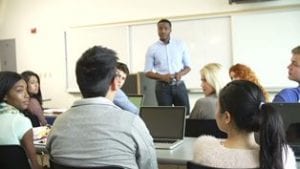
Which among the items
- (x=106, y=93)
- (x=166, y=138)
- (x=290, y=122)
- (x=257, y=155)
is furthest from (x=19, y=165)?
(x=290, y=122)

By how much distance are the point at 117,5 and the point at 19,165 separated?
4.75m

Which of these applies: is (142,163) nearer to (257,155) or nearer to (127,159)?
(127,159)

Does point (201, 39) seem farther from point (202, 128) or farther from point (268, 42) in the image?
point (202, 128)

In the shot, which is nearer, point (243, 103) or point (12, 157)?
point (243, 103)

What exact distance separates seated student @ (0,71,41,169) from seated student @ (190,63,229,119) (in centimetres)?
→ 133

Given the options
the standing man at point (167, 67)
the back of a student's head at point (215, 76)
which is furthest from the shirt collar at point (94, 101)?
the standing man at point (167, 67)

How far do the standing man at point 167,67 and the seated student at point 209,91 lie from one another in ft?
4.77

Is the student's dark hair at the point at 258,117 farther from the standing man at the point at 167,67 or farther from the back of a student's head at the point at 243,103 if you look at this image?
the standing man at the point at 167,67

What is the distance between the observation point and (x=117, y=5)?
6422 millimetres

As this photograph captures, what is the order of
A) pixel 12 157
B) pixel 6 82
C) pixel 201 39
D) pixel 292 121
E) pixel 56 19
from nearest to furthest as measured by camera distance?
pixel 12 157
pixel 292 121
pixel 6 82
pixel 201 39
pixel 56 19

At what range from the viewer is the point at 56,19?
23.0 ft

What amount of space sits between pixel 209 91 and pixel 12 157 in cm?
171

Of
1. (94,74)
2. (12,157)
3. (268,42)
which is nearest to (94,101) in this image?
(94,74)

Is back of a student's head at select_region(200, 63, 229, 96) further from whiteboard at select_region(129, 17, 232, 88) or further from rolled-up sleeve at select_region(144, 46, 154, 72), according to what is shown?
whiteboard at select_region(129, 17, 232, 88)
